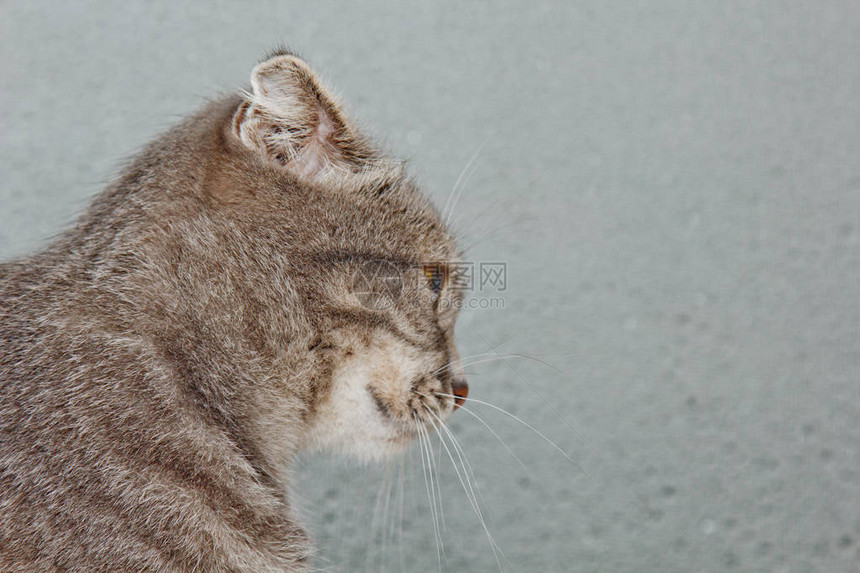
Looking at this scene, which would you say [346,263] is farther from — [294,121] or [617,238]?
[617,238]

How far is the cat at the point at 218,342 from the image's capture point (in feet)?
2.79

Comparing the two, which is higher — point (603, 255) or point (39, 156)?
point (603, 255)

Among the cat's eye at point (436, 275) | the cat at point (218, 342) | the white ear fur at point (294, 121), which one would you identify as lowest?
the cat at point (218, 342)

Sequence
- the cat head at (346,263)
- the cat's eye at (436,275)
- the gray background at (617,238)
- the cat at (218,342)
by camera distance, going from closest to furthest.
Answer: the cat at (218,342) → the cat head at (346,263) → the cat's eye at (436,275) → the gray background at (617,238)

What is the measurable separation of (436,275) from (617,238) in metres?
0.67

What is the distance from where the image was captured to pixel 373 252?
1045mm

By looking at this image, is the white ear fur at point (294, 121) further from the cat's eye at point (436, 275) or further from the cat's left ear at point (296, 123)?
the cat's eye at point (436, 275)

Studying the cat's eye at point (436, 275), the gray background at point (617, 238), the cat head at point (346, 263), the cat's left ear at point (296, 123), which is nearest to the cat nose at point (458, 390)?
the cat head at point (346, 263)

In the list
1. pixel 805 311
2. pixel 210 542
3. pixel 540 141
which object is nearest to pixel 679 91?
pixel 540 141

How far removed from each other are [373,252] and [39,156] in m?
0.92

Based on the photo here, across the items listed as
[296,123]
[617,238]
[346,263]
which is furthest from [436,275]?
[617,238]

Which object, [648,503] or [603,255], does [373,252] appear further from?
[648,503]

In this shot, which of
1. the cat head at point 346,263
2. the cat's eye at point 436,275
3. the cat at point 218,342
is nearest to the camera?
the cat at point 218,342

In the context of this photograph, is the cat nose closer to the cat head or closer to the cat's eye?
the cat head
